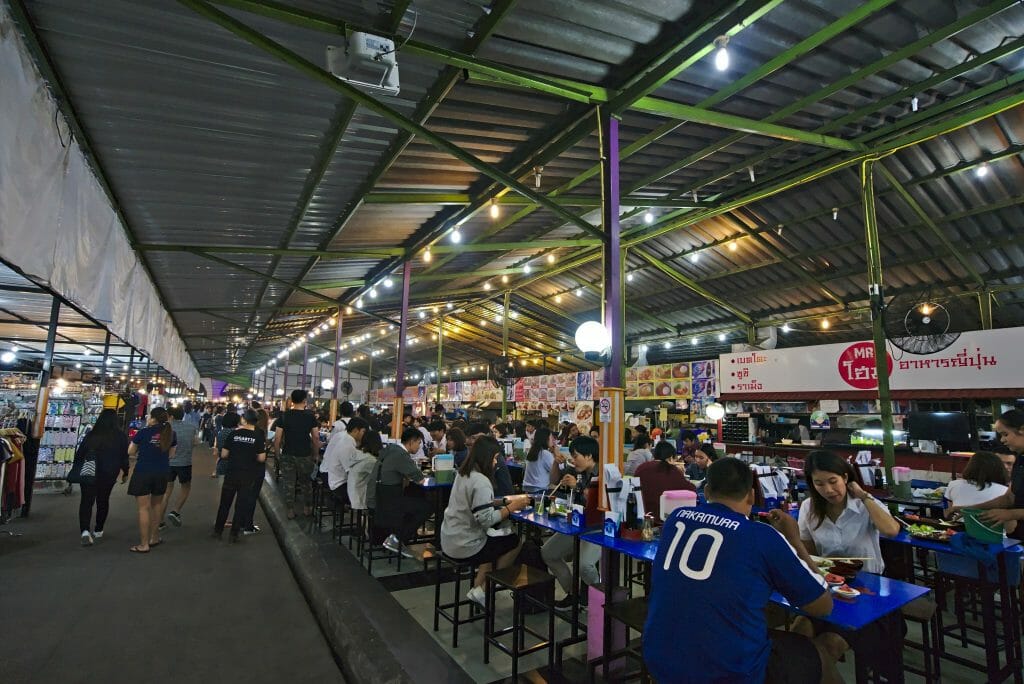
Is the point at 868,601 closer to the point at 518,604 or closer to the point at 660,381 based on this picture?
the point at 518,604

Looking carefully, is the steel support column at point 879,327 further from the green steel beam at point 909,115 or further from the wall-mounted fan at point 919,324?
the green steel beam at point 909,115

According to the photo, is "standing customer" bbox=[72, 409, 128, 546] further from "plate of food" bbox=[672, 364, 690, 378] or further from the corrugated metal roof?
"plate of food" bbox=[672, 364, 690, 378]

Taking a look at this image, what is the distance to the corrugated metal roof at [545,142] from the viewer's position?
4.01 meters

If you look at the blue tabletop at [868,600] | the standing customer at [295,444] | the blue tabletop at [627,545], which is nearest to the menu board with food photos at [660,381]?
the standing customer at [295,444]

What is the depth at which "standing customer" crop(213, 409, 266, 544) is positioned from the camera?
21.4ft

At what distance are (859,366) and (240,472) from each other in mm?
9731

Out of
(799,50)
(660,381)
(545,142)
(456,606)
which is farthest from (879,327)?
(660,381)

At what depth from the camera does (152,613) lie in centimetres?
424

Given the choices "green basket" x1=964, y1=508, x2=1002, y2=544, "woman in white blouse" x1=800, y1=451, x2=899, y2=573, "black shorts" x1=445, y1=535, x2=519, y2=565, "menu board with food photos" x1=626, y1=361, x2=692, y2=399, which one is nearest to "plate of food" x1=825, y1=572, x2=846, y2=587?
"woman in white blouse" x1=800, y1=451, x2=899, y2=573

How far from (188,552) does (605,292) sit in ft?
18.3

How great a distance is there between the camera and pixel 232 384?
1722 inches

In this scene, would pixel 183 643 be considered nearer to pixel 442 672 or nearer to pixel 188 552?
pixel 442 672

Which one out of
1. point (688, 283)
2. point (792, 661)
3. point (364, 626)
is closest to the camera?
point (792, 661)

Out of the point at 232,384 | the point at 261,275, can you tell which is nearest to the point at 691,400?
the point at 261,275
